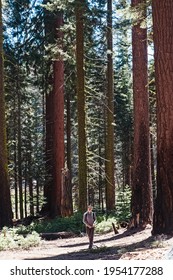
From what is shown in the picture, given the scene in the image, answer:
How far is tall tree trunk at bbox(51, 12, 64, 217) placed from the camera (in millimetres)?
19875

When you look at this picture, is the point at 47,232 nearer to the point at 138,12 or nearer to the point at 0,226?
the point at 0,226

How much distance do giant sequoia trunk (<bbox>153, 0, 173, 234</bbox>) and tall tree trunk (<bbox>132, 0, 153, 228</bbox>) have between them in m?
3.15

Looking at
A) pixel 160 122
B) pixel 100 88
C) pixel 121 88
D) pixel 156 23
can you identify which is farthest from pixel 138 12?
pixel 121 88

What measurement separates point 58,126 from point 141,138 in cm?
680

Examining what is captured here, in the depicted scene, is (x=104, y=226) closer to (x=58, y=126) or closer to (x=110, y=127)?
(x=58, y=126)

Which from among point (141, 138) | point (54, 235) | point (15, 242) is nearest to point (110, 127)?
point (141, 138)

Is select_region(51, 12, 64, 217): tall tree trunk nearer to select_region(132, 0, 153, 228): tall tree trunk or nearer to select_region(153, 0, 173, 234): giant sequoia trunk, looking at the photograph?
select_region(132, 0, 153, 228): tall tree trunk

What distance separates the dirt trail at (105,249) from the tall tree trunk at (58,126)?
243 inches

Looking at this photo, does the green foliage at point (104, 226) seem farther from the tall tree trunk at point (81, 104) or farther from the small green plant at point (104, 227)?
the tall tree trunk at point (81, 104)

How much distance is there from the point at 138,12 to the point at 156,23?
1885 millimetres

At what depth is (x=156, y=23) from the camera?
10219 millimetres

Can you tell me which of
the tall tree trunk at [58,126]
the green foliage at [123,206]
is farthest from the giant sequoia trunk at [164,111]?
the tall tree trunk at [58,126]

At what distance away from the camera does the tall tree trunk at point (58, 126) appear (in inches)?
782
